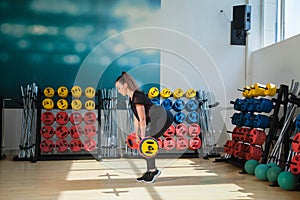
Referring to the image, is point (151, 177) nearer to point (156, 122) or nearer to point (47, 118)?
point (156, 122)

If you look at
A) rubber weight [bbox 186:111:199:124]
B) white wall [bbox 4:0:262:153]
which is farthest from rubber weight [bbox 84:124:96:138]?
white wall [bbox 4:0:262:153]

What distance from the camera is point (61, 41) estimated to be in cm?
646

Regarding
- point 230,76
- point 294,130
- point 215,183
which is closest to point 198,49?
point 230,76

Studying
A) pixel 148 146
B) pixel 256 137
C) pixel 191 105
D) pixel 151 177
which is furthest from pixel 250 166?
pixel 191 105

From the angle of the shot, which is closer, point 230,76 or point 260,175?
point 260,175

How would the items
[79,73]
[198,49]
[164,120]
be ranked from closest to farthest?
[164,120] < [79,73] < [198,49]

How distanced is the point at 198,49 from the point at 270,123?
2.59m

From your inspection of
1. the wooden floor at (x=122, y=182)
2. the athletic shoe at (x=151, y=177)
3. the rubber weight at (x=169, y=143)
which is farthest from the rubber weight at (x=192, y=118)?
the athletic shoe at (x=151, y=177)

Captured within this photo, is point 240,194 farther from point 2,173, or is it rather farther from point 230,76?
point 230,76

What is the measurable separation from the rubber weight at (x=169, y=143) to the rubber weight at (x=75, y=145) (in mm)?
1301

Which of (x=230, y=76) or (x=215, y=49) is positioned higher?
(x=215, y=49)

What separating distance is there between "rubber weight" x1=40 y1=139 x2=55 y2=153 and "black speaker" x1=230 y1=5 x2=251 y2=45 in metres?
3.40

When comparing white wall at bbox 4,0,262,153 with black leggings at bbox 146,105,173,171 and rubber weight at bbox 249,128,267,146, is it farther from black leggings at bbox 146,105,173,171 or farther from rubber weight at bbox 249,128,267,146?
black leggings at bbox 146,105,173,171

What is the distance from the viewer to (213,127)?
6.87m
